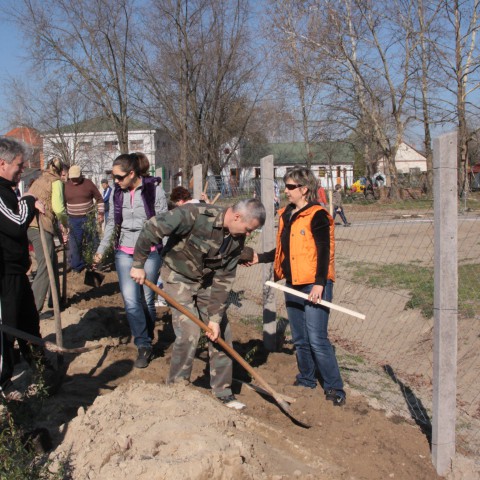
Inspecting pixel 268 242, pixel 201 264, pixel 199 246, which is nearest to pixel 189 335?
pixel 201 264

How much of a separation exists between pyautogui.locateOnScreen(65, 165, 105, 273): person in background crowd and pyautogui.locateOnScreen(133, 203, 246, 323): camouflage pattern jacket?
483cm

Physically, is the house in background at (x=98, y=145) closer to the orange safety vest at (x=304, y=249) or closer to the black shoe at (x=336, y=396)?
the orange safety vest at (x=304, y=249)

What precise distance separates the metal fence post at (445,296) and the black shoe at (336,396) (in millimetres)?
916

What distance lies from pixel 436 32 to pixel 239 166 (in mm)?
20500

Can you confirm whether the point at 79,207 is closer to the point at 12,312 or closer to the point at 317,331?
the point at 12,312

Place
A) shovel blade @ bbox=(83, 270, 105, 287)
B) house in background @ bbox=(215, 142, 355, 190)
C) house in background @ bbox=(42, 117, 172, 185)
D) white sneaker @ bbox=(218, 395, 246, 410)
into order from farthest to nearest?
house in background @ bbox=(215, 142, 355, 190), house in background @ bbox=(42, 117, 172, 185), shovel blade @ bbox=(83, 270, 105, 287), white sneaker @ bbox=(218, 395, 246, 410)

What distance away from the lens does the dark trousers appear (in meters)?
3.71

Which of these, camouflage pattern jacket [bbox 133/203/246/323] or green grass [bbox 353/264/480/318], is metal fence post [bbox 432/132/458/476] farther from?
green grass [bbox 353/264/480/318]

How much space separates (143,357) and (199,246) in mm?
1537

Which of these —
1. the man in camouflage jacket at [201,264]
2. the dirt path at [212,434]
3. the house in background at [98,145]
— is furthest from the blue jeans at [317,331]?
the house in background at [98,145]

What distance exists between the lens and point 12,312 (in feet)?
12.7

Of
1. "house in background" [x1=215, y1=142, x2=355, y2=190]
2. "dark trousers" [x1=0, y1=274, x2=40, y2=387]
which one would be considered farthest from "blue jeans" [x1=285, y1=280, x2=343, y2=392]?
"house in background" [x1=215, y1=142, x2=355, y2=190]

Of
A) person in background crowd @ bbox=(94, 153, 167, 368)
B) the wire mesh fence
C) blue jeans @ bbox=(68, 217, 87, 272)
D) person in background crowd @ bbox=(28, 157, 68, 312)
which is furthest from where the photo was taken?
blue jeans @ bbox=(68, 217, 87, 272)

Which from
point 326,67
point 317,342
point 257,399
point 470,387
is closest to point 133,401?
point 257,399
